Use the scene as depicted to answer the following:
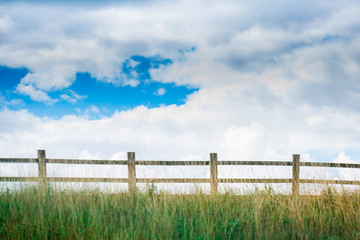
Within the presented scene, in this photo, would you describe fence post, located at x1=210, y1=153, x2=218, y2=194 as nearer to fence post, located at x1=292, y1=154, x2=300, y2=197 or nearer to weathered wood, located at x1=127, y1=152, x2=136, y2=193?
weathered wood, located at x1=127, y1=152, x2=136, y2=193

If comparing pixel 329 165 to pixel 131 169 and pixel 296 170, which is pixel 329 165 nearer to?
pixel 296 170

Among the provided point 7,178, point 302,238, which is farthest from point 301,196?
point 7,178

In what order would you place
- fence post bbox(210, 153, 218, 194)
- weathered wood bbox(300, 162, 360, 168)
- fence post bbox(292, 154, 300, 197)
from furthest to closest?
fence post bbox(292, 154, 300, 197)
weathered wood bbox(300, 162, 360, 168)
fence post bbox(210, 153, 218, 194)

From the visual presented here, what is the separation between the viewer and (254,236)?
5.33 meters

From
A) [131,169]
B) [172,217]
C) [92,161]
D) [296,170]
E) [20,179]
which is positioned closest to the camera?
[172,217]

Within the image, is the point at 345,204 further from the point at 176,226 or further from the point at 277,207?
the point at 176,226

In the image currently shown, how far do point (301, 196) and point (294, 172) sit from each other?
8.17 feet

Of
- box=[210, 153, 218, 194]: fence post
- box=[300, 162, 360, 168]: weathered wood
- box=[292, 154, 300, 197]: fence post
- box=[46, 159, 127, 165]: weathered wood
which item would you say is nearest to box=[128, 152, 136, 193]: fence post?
box=[46, 159, 127, 165]: weathered wood

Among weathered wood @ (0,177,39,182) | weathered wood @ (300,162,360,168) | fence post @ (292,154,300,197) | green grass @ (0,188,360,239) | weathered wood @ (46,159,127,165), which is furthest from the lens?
fence post @ (292,154,300,197)

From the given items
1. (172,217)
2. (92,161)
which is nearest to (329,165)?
(172,217)

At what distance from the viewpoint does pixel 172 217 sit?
18.6ft

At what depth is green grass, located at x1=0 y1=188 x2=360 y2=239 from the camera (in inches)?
192

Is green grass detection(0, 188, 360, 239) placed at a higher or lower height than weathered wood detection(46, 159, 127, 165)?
lower

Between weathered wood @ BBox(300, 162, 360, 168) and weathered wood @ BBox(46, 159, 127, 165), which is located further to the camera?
weathered wood @ BBox(46, 159, 127, 165)
